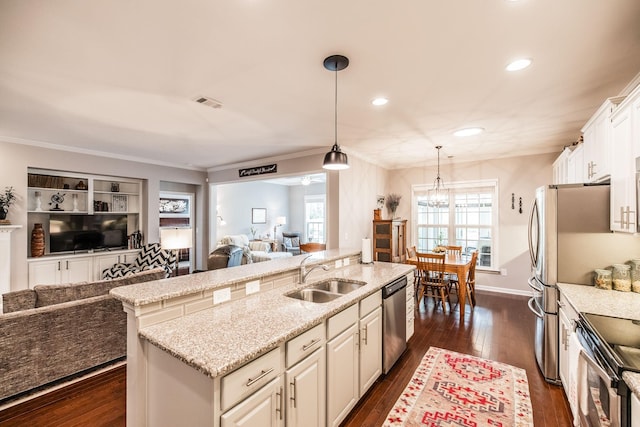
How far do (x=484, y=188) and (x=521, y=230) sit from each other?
1058 mm

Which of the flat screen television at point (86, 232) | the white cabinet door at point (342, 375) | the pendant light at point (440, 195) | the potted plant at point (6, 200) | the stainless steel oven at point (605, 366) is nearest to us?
the stainless steel oven at point (605, 366)

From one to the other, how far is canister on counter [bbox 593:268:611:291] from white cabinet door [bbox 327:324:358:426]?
7.03ft

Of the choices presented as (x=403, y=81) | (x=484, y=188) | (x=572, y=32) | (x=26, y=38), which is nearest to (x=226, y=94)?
(x=26, y=38)

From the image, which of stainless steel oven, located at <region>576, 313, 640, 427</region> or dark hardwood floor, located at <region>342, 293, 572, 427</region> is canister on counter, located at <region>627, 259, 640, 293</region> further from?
dark hardwood floor, located at <region>342, 293, 572, 427</region>

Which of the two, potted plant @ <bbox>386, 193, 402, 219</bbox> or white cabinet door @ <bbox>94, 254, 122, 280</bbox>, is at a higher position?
potted plant @ <bbox>386, 193, 402, 219</bbox>

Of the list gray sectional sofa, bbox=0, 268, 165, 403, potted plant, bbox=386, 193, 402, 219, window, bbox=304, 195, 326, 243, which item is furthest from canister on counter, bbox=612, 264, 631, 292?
window, bbox=304, 195, 326, 243

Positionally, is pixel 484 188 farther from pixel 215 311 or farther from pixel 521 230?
pixel 215 311

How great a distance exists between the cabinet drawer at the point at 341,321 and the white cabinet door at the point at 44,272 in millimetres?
5342

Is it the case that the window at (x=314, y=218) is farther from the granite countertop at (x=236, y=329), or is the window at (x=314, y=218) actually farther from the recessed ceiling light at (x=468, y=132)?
the granite countertop at (x=236, y=329)

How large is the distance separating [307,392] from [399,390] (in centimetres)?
123

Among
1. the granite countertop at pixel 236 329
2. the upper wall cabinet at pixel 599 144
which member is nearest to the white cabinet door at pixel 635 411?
the granite countertop at pixel 236 329

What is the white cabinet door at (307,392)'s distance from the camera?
1.51 m

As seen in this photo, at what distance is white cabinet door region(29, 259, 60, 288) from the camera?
4.45m

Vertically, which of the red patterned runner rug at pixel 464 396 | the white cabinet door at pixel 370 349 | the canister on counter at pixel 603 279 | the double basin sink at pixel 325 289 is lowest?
the red patterned runner rug at pixel 464 396
